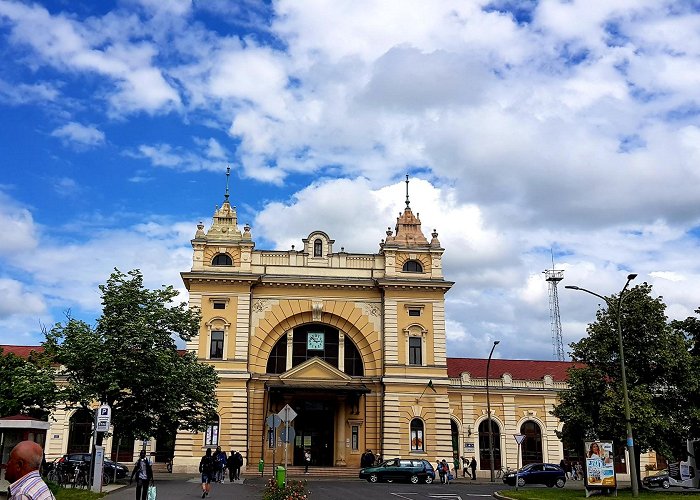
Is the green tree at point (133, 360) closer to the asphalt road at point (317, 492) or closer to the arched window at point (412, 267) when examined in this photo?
the asphalt road at point (317, 492)

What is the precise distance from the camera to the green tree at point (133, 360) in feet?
108

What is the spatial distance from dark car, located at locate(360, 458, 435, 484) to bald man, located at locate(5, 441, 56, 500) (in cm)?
3628

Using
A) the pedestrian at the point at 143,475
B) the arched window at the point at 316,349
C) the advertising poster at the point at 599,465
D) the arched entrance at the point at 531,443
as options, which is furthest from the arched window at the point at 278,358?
the pedestrian at the point at 143,475

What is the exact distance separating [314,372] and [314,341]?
3.28 m

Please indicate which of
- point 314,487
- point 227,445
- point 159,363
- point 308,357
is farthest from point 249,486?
point 308,357

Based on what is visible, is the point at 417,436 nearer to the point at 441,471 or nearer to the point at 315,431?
the point at 441,471

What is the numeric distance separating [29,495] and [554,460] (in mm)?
52086

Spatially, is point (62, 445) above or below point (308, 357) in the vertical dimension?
below

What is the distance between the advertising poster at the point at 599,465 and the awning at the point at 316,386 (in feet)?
64.1

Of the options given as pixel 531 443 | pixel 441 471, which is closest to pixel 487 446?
pixel 531 443

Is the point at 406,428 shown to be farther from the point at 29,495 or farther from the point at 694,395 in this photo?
the point at 29,495

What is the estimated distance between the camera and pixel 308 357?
49.8 meters

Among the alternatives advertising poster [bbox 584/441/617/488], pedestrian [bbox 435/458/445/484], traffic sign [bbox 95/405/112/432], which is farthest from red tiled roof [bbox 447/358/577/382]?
traffic sign [bbox 95/405/112/432]

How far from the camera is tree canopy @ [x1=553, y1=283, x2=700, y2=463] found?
1276 inches
